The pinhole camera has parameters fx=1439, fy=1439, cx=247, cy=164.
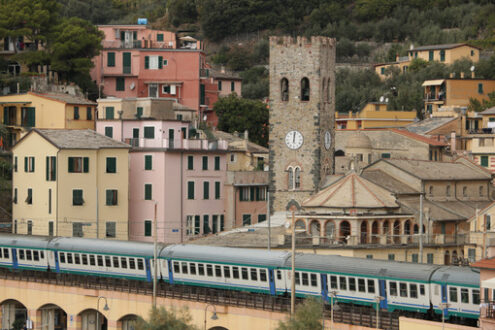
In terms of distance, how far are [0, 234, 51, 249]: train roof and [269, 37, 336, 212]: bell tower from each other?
20.7m

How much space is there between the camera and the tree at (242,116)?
122m

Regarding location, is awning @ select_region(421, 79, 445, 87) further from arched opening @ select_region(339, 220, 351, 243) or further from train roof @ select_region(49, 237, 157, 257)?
train roof @ select_region(49, 237, 157, 257)

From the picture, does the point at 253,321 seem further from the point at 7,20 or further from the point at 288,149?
the point at 7,20

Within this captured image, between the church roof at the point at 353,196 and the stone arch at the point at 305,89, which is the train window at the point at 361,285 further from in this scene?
the stone arch at the point at 305,89

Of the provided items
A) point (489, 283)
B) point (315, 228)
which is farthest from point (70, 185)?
point (489, 283)

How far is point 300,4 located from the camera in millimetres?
185500

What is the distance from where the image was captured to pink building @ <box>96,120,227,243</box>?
99812mm

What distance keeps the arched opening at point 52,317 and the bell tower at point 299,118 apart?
65.5 ft

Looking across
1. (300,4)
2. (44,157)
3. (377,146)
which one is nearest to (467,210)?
(377,146)

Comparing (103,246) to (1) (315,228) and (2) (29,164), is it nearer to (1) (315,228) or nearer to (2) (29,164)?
(1) (315,228)

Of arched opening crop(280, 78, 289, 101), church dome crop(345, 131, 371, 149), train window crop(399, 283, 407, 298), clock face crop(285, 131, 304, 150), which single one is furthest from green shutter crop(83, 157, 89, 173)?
train window crop(399, 283, 407, 298)

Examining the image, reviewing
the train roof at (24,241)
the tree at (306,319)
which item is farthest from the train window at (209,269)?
the train roof at (24,241)

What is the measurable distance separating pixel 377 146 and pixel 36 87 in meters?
28.7

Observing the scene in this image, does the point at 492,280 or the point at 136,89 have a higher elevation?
the point at 136,89
